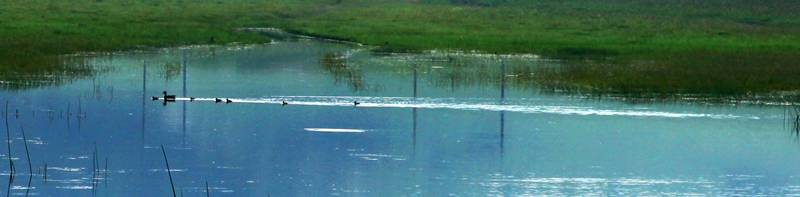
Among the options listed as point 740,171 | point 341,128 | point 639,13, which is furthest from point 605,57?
point 639,13

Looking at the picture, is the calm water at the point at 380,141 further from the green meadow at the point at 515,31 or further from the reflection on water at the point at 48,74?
the green meadow at the point at 515,31

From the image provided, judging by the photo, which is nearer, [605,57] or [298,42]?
[605,57]

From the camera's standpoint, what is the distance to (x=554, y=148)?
14945 mm

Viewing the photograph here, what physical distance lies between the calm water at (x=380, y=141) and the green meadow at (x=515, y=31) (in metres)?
3.58

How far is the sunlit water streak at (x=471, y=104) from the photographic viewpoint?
1886 cm

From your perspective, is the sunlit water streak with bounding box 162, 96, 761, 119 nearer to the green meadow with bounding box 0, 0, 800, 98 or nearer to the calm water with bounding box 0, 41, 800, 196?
the calm water with bounding box 0, 41, 800, 196

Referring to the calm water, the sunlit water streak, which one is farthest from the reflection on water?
the sunlit water streak

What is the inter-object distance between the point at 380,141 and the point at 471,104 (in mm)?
5059

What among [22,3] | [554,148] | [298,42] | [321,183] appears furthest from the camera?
[22,3]

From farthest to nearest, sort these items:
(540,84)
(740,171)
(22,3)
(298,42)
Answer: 1. (22,3)
2. (298,42)
3. (540,84)
4. (740,171)

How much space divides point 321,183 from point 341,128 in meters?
4.53

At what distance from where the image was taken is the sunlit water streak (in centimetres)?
1886

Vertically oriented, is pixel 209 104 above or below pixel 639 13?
below

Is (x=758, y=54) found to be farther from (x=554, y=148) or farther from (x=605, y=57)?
(x=554, y=148)
